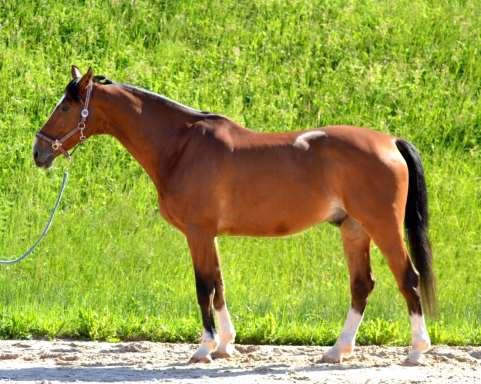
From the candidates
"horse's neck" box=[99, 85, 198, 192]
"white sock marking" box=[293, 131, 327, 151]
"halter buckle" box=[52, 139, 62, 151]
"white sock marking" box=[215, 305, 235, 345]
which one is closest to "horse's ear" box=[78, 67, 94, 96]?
"horse's neck" box=[99, 85, 198, 192]

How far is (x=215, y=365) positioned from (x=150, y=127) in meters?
2.07

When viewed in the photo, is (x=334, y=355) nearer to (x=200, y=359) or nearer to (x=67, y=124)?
(x=200, y=359)

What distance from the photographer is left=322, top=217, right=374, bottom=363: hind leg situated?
9.93m

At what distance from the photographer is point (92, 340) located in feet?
35.6

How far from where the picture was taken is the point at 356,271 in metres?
10.1

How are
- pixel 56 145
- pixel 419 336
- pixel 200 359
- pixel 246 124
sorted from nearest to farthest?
pixel 419 336
pixel 200 359
pixel 56 145
pixel 246 124

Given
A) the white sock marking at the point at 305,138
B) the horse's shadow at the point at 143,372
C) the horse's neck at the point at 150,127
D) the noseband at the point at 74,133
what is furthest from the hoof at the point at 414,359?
the noseband at the point at 74,133

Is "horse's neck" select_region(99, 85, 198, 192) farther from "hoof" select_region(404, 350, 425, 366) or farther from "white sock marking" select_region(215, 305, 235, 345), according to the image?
"hoof" select_region(404, 350, 425, 366)

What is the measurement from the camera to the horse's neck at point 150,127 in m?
9.97

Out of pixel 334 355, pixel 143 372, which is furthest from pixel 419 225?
pixel 143 372

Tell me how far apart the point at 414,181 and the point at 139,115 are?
238 centimetres

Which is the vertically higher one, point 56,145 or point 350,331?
point 56,145

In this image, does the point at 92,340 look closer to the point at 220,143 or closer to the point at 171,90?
the point at 220,143

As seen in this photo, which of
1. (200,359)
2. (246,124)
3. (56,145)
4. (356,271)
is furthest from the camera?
(246,124)
